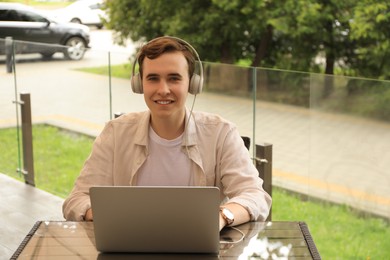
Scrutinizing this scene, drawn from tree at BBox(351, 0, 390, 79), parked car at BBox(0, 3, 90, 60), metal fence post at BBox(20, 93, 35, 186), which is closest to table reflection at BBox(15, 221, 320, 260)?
metal fence post at BBox(20, 93, 35, 186)

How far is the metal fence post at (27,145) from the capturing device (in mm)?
4812

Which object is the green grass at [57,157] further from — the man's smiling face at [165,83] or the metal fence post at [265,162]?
the man's smiling face at [165,83]

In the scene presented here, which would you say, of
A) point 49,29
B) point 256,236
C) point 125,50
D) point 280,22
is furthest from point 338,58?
point 256,236

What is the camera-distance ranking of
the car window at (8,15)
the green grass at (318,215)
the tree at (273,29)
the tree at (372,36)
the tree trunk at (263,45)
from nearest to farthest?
the green grass at (318,215)
the tree at (372,36)
the tree at (273,29)
the car window at (8,15)
the tree trunk at (263,45)

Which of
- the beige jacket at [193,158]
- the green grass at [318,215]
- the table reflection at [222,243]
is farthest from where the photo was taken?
the green grass at [318,215]

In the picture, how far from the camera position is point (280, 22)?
649 cm

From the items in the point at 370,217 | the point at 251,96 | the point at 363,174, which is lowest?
the point at 370,217

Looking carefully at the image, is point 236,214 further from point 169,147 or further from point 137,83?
point 137,83

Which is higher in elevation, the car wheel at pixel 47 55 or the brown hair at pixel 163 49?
the brown hair at pixel 163 49

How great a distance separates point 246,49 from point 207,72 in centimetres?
353

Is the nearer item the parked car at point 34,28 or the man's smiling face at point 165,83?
the man's smiling face at point 165,83

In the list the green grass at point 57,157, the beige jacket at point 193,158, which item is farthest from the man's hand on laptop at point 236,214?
the green grass at point 57,157

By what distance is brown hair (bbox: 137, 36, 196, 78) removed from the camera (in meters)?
2.15

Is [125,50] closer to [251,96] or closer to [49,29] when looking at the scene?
[49,29]
